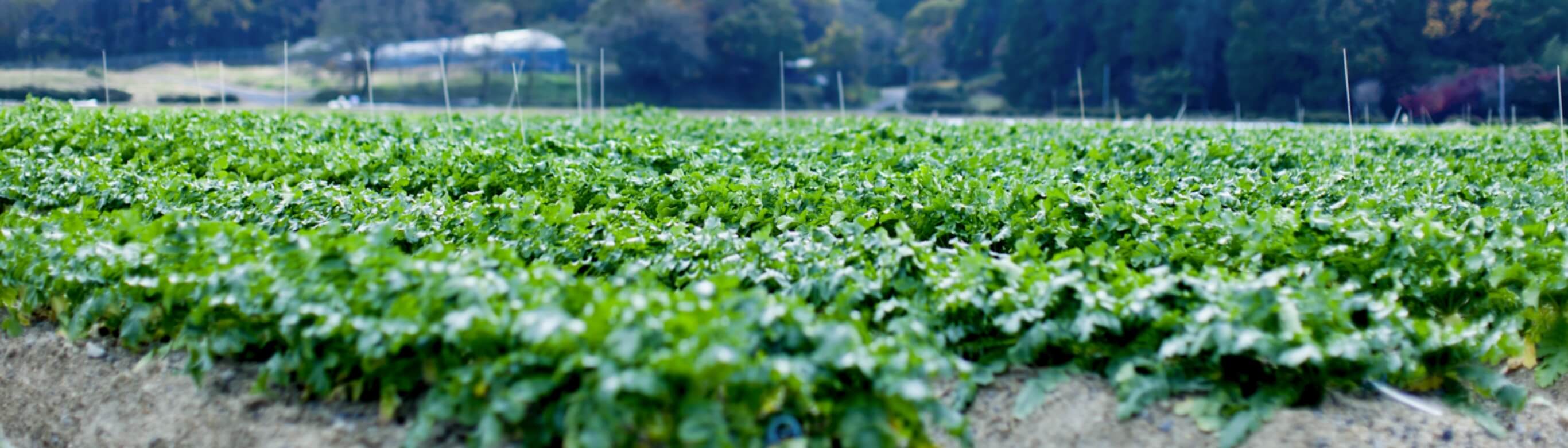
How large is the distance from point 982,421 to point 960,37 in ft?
133

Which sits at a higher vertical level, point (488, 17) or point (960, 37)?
point (488, 17)

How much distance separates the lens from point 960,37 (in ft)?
140

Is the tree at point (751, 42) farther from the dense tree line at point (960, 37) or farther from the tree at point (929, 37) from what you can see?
the tree at point (929, 37)

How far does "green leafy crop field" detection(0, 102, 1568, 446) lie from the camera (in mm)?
2840

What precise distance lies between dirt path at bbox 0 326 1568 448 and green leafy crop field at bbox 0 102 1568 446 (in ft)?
0.24

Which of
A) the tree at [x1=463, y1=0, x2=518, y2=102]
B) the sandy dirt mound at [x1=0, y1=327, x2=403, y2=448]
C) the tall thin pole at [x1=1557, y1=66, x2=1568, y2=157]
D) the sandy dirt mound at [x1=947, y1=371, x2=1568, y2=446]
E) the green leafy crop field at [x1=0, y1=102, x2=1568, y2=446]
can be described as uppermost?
the tree at [x1=463, y1=0, x2=518, y2=102]

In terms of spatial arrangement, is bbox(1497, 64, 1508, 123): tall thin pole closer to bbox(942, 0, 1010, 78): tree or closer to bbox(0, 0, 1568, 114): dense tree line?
bbox(0, 0, 1568, 114): dense tree line

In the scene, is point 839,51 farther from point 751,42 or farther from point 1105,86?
point 1105,86

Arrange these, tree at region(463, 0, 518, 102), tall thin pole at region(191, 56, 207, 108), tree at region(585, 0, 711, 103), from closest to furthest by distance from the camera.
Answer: tall thin pole at region(191, 56, 207, 108) → tree at region(585, 0, 711, 103) → tree at region(463, 0, 518, 102)

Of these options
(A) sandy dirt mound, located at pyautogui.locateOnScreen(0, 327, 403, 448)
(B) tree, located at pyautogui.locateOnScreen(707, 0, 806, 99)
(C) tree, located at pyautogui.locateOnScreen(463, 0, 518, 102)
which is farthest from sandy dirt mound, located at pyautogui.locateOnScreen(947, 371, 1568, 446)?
(C) tree, located at pyautogui.locateOnScreen(463, 0, 518, 102)

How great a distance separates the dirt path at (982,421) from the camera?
3377 mm

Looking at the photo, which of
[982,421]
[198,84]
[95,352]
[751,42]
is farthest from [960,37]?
[982,421]

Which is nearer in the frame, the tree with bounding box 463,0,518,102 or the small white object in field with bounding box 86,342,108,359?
the small white object in field with bounding box 86,342,108,359

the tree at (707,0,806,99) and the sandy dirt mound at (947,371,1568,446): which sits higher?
the tree at (707,0,806,99)
